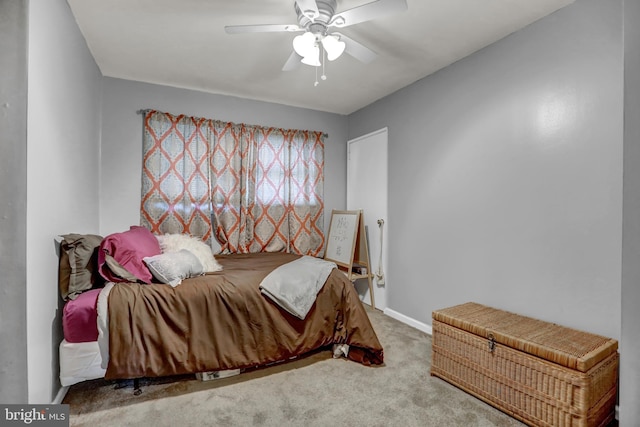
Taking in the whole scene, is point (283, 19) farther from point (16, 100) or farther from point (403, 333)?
point (403, 333)

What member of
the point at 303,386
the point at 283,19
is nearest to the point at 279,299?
the point at 303,386

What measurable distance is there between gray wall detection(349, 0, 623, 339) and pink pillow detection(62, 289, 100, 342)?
262 centimetres

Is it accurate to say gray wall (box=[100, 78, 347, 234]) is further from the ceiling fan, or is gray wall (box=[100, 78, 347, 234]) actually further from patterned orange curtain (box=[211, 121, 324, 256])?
the ceiling fan

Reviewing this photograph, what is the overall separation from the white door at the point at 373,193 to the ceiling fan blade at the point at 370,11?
Result: 185cm

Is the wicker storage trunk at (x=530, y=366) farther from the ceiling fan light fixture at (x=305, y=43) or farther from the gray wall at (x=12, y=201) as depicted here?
the gray wall at (x=12, y=201)

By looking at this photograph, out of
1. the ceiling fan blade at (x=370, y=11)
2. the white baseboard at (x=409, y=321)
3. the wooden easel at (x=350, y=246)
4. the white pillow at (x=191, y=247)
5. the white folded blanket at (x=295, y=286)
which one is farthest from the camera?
the wooden easel at (x=350, y=246)

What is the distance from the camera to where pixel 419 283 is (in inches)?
124

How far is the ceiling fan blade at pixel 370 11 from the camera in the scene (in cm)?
167

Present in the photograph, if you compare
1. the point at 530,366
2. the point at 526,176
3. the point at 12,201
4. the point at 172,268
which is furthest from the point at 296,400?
the point at 526,176

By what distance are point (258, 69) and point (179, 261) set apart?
1861mm

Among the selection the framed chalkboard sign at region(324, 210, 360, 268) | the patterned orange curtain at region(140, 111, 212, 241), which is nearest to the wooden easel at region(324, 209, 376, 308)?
the framed chalkboard sign at region(324, 210, 360, 268)

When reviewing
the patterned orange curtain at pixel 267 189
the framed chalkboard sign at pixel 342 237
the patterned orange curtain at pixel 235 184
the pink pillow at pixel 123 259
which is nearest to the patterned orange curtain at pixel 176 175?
the patterned orange curtain at pixel 235 184

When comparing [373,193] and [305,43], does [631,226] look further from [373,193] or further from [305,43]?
[373,193]

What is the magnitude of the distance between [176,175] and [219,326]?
190 centimetres
